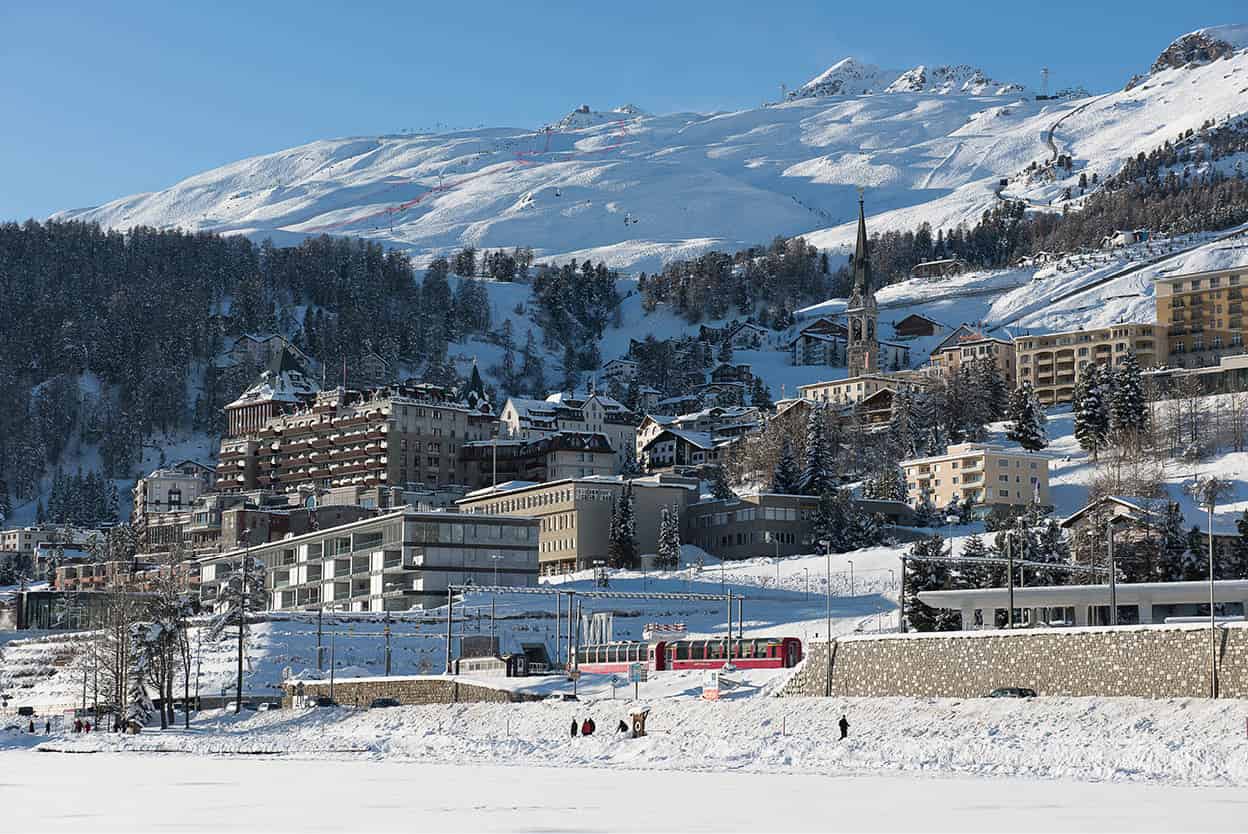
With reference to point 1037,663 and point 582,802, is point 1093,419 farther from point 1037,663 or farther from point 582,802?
point 582,802

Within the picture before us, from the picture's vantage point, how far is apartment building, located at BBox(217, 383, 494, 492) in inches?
7092

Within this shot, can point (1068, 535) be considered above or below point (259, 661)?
above

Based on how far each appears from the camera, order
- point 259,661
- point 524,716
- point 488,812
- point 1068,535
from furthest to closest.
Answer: point 1068,535, point 259,661, point 524,716, point 488,812

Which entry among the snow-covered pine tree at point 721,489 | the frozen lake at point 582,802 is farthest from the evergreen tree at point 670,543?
the frozen lake at point 582,802

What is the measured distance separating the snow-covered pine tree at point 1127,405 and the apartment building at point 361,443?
242 feet

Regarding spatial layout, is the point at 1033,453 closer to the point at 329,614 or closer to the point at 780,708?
the point at 329,614

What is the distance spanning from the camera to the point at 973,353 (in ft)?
603

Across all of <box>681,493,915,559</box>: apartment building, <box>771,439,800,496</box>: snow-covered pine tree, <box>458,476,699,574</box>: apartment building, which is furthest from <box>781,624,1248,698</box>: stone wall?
<box>771,439,800,496</box>: snow-covered pine tree

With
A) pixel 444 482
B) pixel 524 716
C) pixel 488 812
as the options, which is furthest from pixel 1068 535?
pixel 444 482

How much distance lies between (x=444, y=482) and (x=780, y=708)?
131919 millimetres

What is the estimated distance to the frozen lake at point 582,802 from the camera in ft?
97.2

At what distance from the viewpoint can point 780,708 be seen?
53125mm

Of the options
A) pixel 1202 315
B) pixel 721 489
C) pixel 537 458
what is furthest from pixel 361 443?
pixel 1202 315

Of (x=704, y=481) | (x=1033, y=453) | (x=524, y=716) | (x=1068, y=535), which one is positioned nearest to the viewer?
(x=524, y=716)
